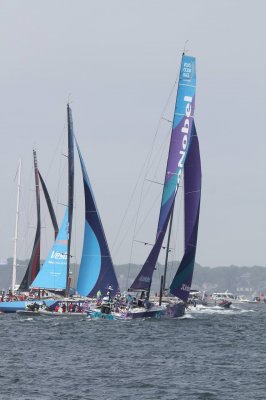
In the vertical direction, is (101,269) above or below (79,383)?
above

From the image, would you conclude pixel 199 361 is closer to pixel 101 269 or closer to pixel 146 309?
Answer: pixel 146 309

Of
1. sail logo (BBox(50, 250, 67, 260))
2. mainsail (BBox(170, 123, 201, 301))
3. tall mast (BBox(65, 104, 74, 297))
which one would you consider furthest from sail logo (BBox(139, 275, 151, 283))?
sail logo (BBox(50, 250, 67, 260))

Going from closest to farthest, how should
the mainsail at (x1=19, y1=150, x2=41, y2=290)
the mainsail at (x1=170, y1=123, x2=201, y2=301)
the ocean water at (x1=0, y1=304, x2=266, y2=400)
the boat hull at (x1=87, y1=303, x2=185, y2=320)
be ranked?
the ocean water at (x1=0, y1=304, x2=266, y2=400), the boat hull at (x1=87, y1=303, x2=185, y2=320), the mainsail at (x1=170, y1=123, x2=201, y2=301), the mainsail at (x1=19, y1=150, x2=41, y2=290)

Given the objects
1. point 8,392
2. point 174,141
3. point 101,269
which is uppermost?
point 174,141

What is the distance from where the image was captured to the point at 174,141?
76812mm

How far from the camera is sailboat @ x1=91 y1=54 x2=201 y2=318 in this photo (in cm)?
7344

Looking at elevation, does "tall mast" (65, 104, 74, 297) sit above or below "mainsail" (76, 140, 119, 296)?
above

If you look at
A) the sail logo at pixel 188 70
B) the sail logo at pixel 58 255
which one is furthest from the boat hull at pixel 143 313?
the sail logo at pixel 188 70

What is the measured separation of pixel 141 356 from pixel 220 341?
37.9 ft

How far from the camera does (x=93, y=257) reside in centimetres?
7838

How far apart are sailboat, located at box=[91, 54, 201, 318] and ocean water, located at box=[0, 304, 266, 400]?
392 cm

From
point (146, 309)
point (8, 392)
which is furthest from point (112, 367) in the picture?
point (146, 309)

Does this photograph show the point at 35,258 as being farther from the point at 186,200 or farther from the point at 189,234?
the point at 189,234

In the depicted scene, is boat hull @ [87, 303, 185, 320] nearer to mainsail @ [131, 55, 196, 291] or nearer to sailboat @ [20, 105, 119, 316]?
mainsail @ [131, 55, 196, 291]
